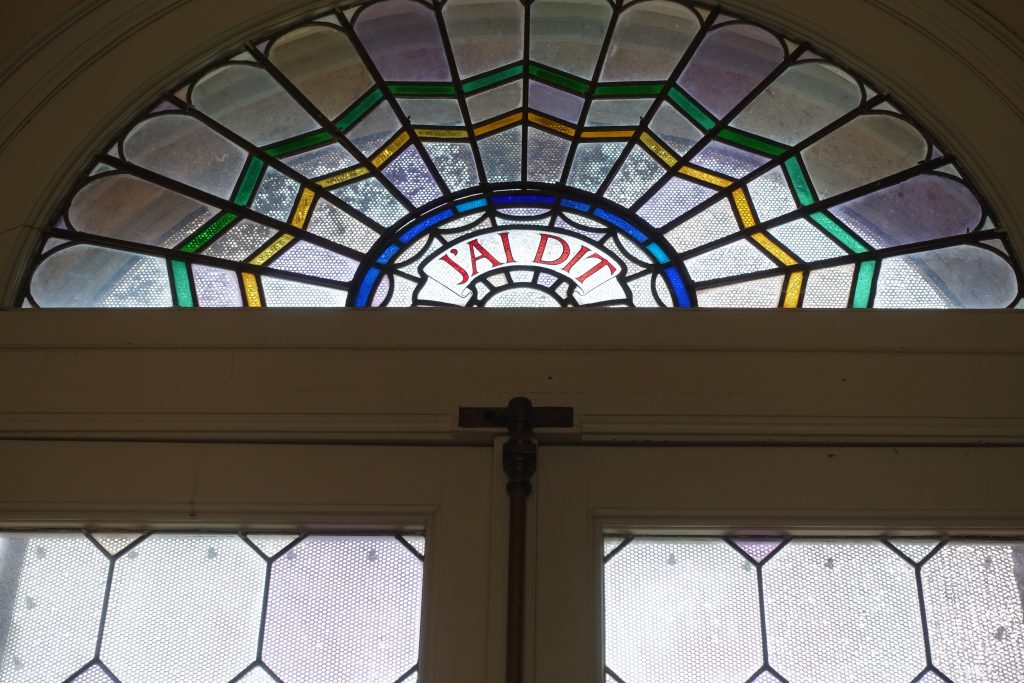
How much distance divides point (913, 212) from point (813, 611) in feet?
2.55

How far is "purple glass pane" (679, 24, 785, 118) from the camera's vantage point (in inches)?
82.9

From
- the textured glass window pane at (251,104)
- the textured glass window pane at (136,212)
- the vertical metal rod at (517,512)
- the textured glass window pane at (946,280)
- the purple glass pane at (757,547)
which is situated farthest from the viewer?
the textured glass window pane at (251,104)

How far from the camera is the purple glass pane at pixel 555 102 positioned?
213cm

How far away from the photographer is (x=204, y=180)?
6.79 ft

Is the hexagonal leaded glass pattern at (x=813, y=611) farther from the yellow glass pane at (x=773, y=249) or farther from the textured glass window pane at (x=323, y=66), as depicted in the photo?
the textured glass window pane at (x=323, y=66)

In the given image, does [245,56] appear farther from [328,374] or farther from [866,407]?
[866,407]

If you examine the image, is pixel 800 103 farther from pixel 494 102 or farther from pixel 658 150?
pixel 494 102

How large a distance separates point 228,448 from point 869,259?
1155 millimetres

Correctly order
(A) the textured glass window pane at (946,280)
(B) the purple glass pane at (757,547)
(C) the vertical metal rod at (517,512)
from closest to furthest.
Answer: (C) the vertical metal rod at (517,512)
(B) the purple glass pane at (757,547)
(A) the textured glass window pane at (946,280)

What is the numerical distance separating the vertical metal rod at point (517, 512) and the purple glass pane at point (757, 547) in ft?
1.10

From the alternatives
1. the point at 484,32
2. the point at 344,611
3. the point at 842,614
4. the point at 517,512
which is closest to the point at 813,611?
the point at 842,614

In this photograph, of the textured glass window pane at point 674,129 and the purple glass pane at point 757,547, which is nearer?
the purple glass pane at point 757,547

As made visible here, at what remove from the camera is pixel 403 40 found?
7.13 feet

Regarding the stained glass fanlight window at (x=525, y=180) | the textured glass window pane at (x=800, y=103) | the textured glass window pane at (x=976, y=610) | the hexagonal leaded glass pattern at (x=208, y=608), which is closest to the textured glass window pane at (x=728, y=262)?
the stained glass fanlight window at (x=525, y=180)
